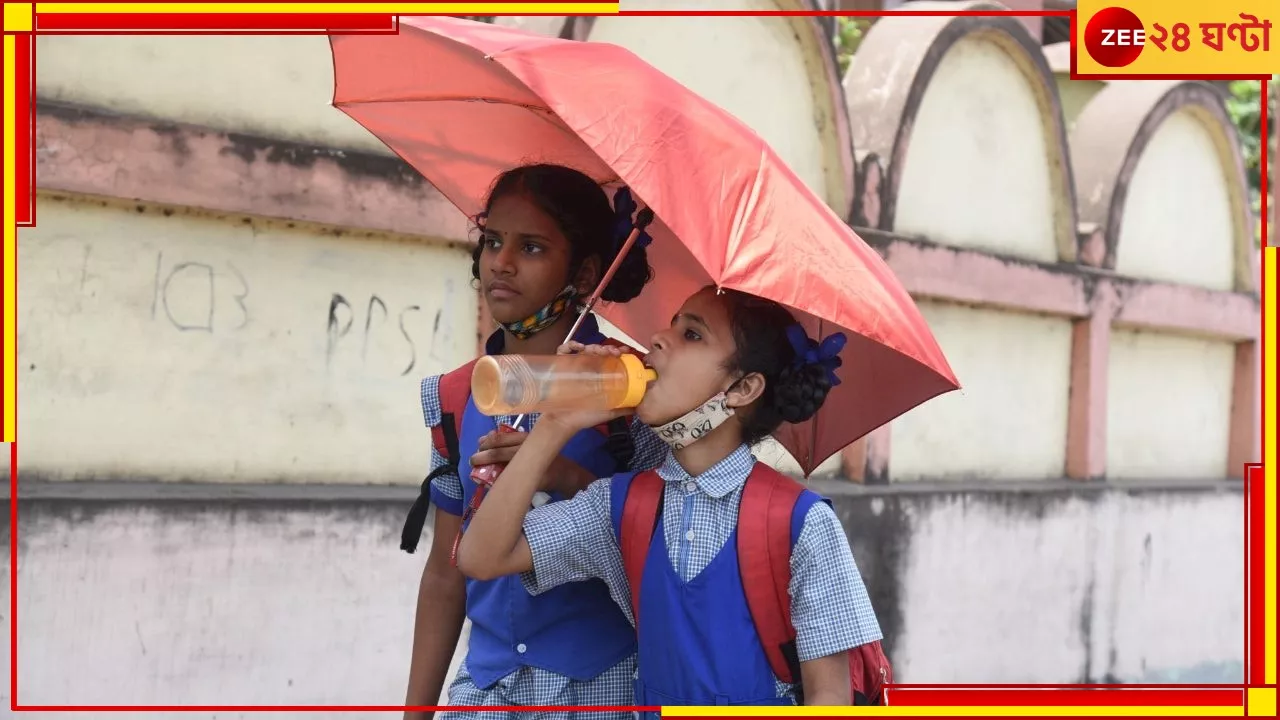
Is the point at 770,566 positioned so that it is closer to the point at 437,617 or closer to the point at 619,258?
the point at 619,258

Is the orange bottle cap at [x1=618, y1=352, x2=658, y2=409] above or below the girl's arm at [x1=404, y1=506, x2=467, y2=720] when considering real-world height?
above

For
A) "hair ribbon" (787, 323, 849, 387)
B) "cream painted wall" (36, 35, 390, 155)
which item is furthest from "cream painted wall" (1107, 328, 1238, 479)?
"hair ribbon" (787, 323, 849, 387)

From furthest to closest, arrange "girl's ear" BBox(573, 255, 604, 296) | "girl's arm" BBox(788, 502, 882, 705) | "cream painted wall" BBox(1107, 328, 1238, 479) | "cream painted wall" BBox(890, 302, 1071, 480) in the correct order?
"cream painted wall" BBox(1107, 328, 1238, 479) → "cream painted wall" BBox(890, 302, 1071, 480) → "girl's ear" BBox(573, 255, 604, 296) → "girl's arm" BBox(788, 502, 882, 705)

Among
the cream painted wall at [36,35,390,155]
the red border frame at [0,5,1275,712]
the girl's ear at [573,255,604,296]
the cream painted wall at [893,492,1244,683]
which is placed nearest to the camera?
the girl's ear at [573,255,604,296]

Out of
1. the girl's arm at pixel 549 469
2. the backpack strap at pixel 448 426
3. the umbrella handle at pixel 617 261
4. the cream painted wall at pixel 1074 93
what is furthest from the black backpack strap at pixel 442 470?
the cream painted wall at pixel 1074 93

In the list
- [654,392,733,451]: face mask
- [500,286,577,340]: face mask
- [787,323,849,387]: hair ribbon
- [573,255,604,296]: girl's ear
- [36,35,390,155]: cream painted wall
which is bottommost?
[654,392,733,451]: face mask

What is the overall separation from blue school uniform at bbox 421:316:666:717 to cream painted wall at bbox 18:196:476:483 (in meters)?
2.14

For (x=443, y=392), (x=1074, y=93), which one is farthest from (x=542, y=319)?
(x=1074, y=93)

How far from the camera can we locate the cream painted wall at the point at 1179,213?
7.97m

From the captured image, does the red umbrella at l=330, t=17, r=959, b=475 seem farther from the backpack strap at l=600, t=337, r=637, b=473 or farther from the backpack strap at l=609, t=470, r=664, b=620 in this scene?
the backpack strap at l=609, t=470, r=664, b=620

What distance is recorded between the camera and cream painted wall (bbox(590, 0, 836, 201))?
17.9ft

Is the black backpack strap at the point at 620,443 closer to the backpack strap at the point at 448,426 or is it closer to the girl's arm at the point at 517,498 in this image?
the girl's arm at the point at 517,498

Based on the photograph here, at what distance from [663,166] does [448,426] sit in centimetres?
75

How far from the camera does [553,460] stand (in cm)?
229
